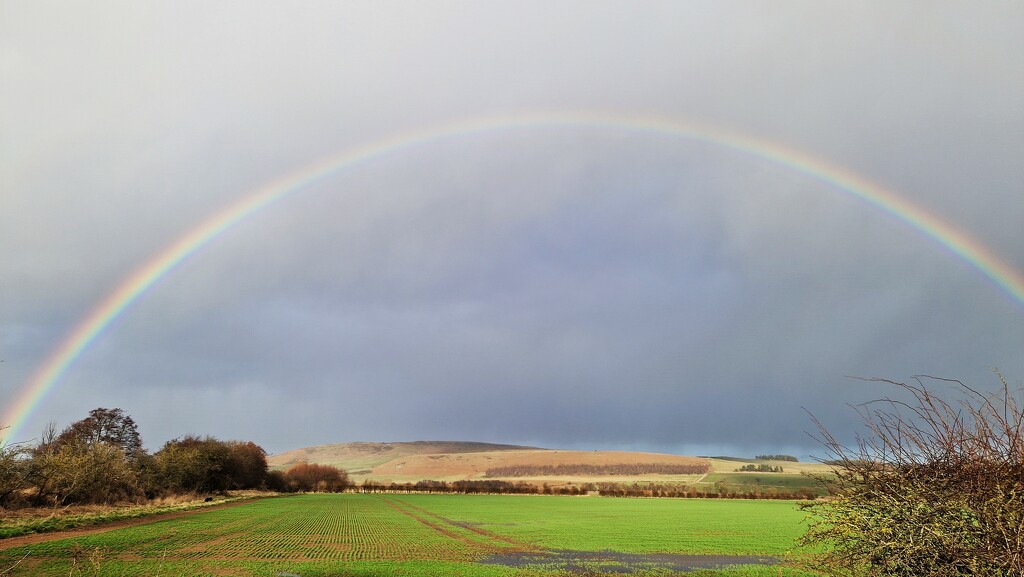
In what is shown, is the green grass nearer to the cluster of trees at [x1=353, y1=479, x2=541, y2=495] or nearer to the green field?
the green field

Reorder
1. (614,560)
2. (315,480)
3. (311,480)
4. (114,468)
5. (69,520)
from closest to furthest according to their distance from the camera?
1. (614,560)
2. (69,520)
3. (114,468)
4. (311,480)
5. (315,480)

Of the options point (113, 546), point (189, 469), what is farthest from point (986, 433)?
point (189, 469)

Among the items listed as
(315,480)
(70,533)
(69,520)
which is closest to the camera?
(70,533)

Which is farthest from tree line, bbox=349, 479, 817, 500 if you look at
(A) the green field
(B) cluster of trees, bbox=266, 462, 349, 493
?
(A) the green field

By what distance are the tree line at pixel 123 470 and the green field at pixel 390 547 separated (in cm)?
420

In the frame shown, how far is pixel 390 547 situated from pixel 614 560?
14393 mm

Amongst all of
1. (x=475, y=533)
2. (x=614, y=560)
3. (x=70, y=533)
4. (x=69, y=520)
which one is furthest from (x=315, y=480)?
(x=614, y=560)

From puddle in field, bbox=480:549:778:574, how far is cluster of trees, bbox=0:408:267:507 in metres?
22.0

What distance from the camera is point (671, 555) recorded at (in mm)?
38656

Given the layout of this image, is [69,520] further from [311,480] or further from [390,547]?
[311,480]

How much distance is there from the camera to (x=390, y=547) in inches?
1554

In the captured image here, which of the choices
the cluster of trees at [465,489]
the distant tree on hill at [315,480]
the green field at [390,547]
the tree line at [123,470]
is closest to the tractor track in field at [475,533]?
the green field at [390,547]

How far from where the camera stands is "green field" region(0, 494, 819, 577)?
28.5m

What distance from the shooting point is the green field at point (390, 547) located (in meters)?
28.5
